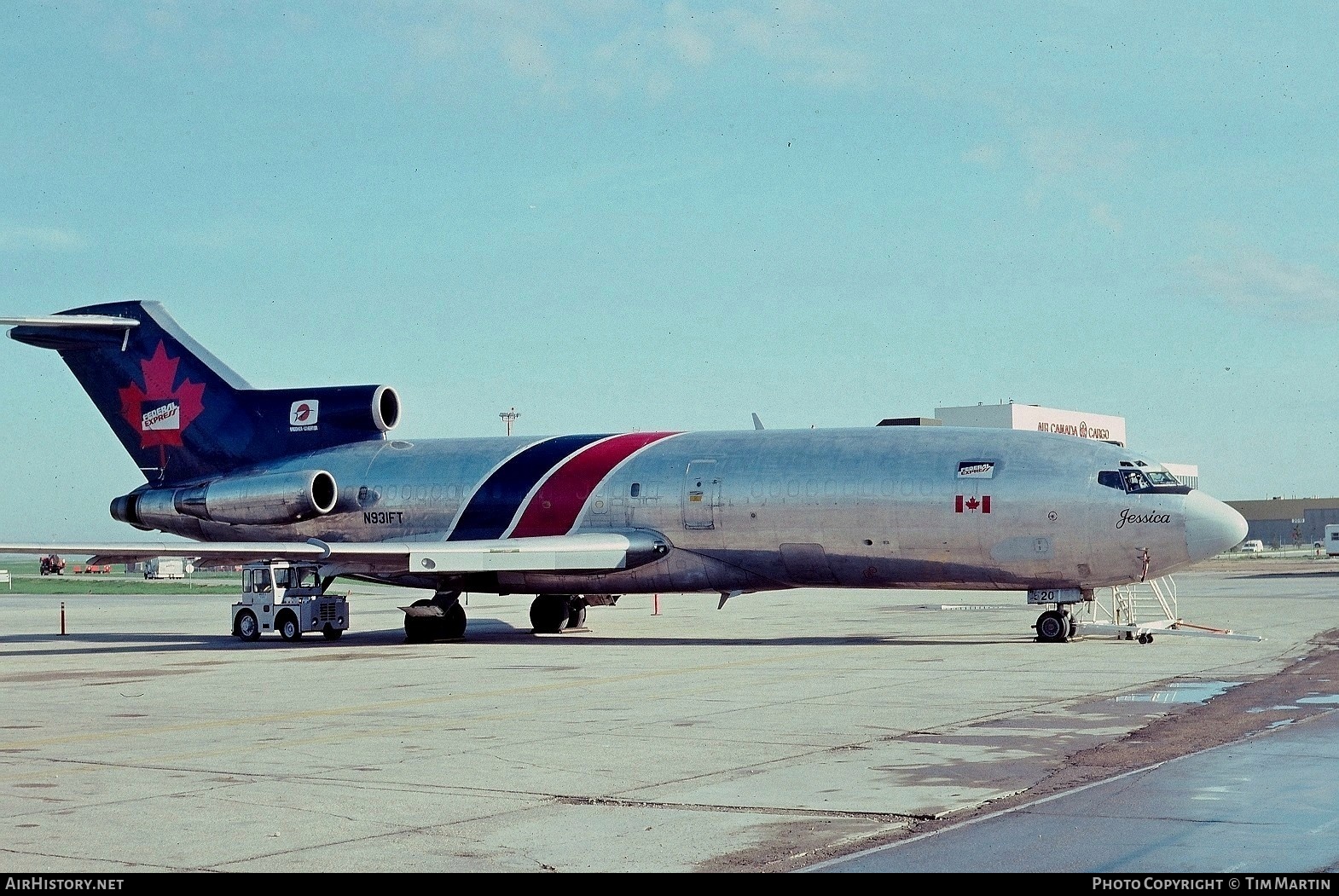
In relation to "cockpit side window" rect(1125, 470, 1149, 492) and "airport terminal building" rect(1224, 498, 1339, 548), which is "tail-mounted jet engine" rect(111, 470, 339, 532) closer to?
"cockpit side window" rect(1125, 470, 1149, 492)

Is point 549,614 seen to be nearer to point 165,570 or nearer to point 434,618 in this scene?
point 434,618

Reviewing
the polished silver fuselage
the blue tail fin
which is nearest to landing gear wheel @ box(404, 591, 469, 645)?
the polished silver fuselage

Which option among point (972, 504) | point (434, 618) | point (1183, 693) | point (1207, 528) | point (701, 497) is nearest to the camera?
point (1183, 693)

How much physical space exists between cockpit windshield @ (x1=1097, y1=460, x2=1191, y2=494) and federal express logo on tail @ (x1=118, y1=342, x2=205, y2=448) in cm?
2112

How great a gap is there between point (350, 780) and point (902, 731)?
17.5ft

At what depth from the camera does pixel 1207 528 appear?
26938 millimetres

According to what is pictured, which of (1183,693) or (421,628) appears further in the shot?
(421,628)

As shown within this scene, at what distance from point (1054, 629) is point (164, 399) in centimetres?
2170

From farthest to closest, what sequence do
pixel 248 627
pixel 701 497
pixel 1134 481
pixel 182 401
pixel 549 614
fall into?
pixel 182 401 < pixel 549 614 < pixel 248 627 < pixel 701 497 < pixel 1134 481

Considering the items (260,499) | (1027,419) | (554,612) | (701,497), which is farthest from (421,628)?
(1027,419)

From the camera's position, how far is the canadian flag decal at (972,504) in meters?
27.4

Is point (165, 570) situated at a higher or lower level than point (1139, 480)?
lower
